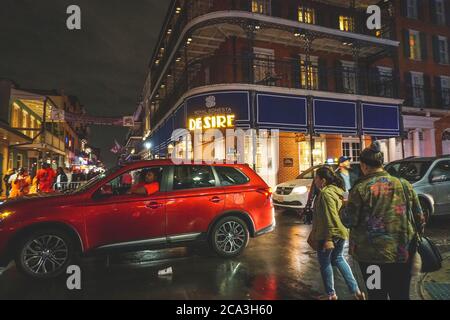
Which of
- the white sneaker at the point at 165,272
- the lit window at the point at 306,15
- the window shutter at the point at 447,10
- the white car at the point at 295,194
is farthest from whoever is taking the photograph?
the window shutter at the point at 447,10

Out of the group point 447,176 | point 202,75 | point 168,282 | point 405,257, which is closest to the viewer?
point 405,257

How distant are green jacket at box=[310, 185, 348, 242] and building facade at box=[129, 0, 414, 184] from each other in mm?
9653

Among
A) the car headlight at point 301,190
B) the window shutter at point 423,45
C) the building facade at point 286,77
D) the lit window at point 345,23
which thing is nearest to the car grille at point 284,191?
the car headlight at point 301,190

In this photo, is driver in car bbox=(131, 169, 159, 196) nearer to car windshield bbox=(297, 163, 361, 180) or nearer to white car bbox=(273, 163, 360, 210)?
white car bbox=(273, 163, 360, 210)

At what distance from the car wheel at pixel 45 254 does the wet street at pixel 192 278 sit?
0.19 metres

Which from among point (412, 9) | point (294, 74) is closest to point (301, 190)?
point (294, 74)

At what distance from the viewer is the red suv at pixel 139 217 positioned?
489 cm

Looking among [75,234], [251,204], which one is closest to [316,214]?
[251,204]

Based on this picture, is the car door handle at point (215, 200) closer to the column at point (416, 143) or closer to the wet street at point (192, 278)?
the wet street at point (192, 278)

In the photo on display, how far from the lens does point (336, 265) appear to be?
381cm

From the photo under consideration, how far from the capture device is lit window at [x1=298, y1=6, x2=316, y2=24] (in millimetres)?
18047
